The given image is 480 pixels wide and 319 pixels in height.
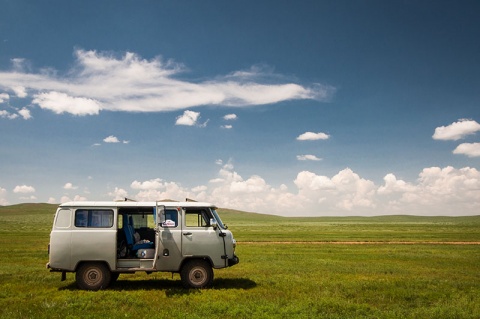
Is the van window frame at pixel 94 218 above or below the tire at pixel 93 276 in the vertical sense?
above

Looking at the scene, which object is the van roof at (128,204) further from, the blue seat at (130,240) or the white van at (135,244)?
the blue seat at (130,240)

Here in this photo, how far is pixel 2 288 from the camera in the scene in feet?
51.7

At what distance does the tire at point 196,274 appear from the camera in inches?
616

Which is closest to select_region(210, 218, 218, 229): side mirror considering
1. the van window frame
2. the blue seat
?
the blue seat

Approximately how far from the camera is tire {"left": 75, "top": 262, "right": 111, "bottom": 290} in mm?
15344

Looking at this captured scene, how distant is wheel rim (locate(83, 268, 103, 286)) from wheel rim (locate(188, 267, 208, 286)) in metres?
3.42

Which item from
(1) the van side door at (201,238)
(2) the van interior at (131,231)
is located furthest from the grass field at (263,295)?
(2) the van interior at (131,231)

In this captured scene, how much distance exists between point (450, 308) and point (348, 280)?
5.86 m

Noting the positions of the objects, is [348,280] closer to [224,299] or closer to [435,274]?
[435,274]

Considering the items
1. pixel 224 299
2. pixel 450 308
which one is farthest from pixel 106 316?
pixel 450 308

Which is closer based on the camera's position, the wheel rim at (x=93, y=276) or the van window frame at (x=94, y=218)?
the wheel rim at (x=93, y=276)

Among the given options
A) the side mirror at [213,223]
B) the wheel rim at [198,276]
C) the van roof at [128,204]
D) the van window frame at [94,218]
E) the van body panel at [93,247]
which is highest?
the van roof at [128,204]

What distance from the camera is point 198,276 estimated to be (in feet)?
51.8

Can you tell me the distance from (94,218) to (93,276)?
2.20 metres
